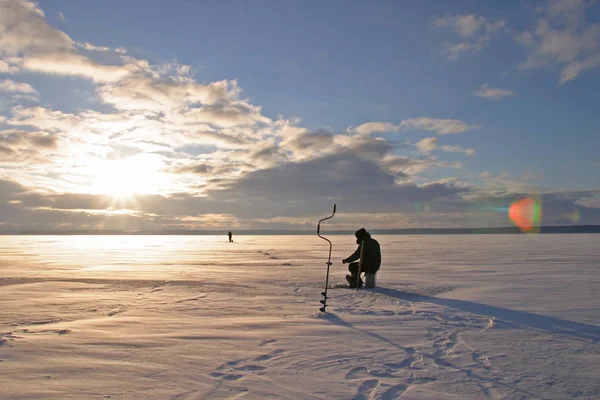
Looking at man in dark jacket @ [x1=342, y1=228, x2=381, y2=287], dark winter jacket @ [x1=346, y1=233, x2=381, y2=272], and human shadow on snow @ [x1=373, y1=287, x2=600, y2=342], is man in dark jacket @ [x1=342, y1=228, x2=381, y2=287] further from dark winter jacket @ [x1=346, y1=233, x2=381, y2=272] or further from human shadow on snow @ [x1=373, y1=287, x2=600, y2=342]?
human shadow on snow @ [x1=373, y1=287, x2=600, y2=342]

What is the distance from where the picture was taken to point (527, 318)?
757 cm

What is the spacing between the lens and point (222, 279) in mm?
13797

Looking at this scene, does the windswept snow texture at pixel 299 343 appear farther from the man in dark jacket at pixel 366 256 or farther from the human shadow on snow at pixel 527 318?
the man in dark jacket at pixel 366 256

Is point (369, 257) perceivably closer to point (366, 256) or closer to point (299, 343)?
point (366, 256)

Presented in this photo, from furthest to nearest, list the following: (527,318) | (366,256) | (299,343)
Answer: (366,256), (527,318), (299,343)

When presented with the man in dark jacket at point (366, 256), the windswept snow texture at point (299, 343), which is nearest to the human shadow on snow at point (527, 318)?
the windswept snow texture at point (299, 343)

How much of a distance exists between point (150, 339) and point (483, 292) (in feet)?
26.8

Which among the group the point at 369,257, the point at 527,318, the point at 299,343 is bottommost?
the point at 299,343

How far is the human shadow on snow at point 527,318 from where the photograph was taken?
259 inches

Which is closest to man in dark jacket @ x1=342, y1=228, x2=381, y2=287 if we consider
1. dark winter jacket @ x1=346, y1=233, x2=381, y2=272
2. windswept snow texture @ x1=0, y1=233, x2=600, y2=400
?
dark winter jacket @ x1=346, y1=233, x2=381, y2=272

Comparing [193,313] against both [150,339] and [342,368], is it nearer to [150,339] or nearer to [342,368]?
[150,339]

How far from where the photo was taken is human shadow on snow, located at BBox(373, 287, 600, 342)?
21.6 feet

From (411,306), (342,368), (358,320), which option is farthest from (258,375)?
(411,306)

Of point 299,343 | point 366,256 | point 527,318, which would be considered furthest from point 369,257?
point 299,343
